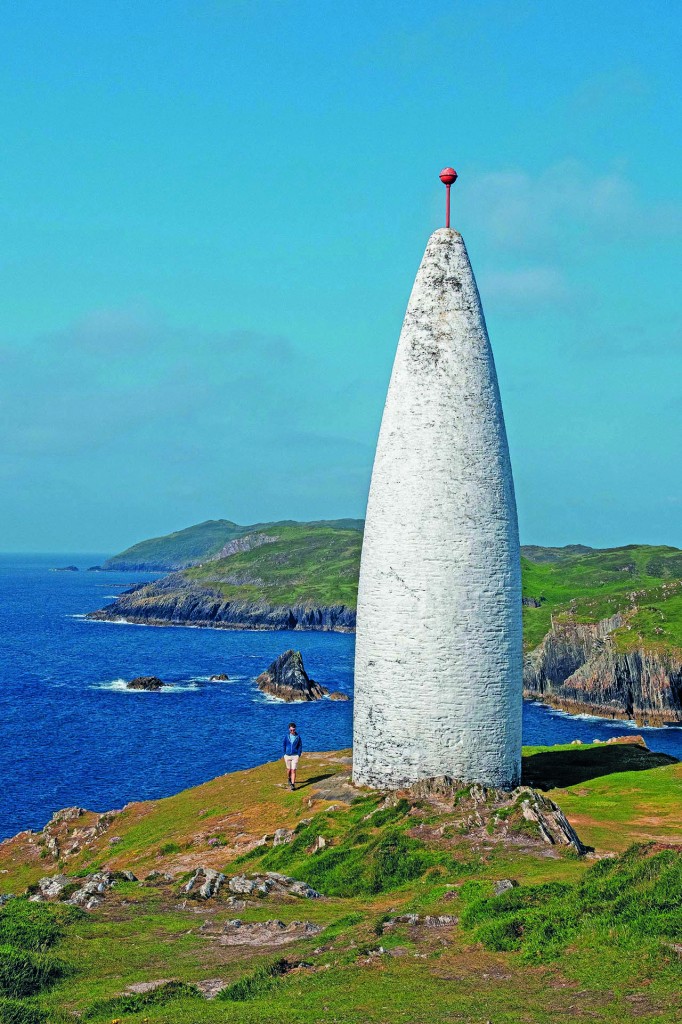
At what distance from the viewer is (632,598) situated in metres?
106

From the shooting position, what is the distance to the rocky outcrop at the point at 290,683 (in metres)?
86.6

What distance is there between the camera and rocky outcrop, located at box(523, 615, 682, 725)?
83.7 m

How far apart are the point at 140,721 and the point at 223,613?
10052cm

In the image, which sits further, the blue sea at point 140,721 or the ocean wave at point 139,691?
the ocean wave at point 139,691

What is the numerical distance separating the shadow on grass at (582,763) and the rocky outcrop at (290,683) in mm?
56688

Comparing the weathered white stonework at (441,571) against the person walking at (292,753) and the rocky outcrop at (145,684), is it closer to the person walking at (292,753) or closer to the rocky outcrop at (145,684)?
the person walking at (292,753)

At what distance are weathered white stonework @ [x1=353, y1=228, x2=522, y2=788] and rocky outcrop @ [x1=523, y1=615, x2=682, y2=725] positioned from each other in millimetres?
67266

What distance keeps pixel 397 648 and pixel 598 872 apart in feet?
28.7

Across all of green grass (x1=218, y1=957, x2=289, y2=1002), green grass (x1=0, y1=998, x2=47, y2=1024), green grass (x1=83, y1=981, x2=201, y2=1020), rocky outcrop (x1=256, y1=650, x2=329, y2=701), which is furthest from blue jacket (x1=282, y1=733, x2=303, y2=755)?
rocky outcrop (x1=256, y1=650, x2=329, y2=701)

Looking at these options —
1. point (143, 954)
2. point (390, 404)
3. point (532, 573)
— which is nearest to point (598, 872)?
point (143, 954)

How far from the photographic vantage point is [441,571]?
70.7ft

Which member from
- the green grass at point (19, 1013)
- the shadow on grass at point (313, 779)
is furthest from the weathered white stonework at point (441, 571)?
the green grass at point (19, 1013)

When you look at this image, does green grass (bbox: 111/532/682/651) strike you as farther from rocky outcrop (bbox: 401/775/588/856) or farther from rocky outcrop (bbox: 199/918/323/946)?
rocky outcrop (bbox: 199/918/323/946)

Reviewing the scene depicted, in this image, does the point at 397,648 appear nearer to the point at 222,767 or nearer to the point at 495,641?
the point at 495,641
